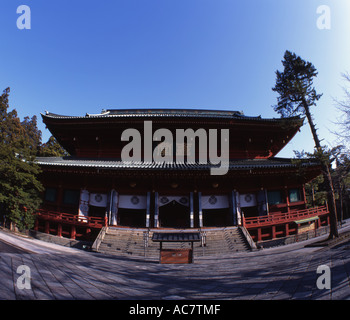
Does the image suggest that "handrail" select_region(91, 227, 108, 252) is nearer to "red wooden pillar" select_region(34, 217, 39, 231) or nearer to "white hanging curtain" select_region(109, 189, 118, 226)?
"white hanging curtain" select_region(109, 189, 118, 226)

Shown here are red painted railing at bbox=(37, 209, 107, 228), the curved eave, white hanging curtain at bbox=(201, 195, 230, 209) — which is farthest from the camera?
the curved eave

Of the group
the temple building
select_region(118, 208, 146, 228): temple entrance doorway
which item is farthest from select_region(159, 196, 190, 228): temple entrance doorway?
select_region(118, 208, 146, 228): temple entrance doorway

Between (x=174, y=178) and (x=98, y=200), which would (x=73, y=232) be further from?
(x=174, y=178)

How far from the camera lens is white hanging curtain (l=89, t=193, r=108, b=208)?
38.9 ft

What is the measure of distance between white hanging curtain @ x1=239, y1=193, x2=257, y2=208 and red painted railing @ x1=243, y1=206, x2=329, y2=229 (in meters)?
1.03

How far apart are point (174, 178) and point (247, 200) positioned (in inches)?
237

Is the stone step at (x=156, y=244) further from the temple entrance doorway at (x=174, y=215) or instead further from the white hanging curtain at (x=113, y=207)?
the temple entrance doorway at (x=174, y=215)

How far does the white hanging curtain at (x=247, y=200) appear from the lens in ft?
40.0

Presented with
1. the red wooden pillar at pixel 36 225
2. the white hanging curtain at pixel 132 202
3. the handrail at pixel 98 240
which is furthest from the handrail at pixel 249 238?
the red wooden pillar at pixel 36 225
